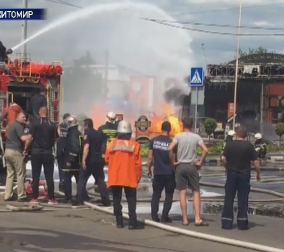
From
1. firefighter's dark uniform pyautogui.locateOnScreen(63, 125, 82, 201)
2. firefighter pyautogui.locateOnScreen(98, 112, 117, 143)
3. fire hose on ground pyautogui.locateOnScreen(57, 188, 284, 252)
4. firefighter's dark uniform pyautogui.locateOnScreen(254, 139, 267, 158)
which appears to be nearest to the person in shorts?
fire hose on ground pyautogui.locateOnScreen(57, 188, 284, 252)

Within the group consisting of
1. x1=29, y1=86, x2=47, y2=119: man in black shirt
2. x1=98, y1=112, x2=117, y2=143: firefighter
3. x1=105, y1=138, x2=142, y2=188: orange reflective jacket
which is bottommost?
x1=105, y1=138, x2=142, y2=188: orange reflective jacket

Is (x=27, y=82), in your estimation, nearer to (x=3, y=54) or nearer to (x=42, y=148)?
(x=3, y=54)

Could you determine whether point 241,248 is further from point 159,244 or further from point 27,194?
point 27,194

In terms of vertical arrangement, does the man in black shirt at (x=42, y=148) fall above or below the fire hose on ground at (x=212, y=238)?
above

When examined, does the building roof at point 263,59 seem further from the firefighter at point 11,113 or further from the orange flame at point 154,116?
the firefighter at point 11,113

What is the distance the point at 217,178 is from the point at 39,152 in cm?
893

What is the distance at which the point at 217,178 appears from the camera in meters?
20.5

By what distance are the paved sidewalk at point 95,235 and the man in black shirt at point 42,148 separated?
1.05m

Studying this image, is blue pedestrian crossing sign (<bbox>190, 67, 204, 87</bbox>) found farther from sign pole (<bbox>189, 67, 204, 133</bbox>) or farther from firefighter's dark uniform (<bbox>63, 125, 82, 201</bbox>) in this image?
firefighter's dark uniform (<bbox>63, 125, 82, 201</bbox>)

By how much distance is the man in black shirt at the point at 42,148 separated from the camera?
12641 mm

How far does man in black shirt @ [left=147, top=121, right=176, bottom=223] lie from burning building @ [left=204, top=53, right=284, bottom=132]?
47.7 m

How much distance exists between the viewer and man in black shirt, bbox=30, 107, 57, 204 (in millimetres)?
12641

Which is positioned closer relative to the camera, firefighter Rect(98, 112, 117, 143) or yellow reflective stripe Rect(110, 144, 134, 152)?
yellow reflective stripe Rect(110, 144, 134, 152)

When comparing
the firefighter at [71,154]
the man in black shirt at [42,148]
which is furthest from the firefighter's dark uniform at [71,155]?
the man in black shirt at [42,148]
